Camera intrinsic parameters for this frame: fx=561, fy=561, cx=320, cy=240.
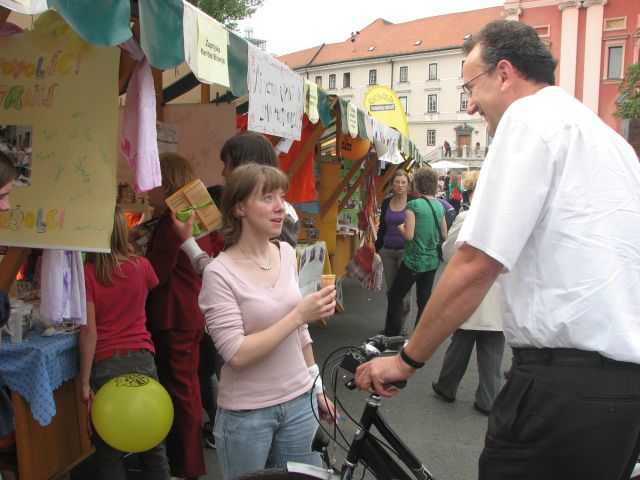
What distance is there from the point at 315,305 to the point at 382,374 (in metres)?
0.36

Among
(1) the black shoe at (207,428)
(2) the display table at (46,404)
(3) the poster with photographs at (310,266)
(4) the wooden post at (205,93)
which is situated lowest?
(1) the black shoe at (207,428)

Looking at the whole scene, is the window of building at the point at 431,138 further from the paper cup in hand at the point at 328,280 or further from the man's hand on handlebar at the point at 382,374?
the man's hand on handlebar at the point at 382,374

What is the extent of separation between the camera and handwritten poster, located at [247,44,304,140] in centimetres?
324

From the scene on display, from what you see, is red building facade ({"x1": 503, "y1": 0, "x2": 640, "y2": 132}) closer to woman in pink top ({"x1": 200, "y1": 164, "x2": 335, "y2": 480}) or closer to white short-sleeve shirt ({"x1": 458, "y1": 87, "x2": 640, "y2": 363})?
woman in pink top ({"x1": 200, "y1": 164, "x2": 335, "y2": 480})

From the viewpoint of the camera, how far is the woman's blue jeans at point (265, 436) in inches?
81.9

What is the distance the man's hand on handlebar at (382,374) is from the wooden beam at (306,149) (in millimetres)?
3844

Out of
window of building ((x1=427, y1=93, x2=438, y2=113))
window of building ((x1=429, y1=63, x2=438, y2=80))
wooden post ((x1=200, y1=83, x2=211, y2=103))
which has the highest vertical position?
window of building ((x1=429, y1=63, x2=438, y2=80))

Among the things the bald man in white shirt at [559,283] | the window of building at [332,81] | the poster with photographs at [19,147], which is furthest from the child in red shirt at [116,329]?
the window of building at [332,81]

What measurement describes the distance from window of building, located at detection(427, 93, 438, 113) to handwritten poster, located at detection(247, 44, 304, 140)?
64.5 meters

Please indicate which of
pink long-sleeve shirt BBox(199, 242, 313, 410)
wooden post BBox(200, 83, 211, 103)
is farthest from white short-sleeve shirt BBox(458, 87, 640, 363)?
wooden post BBox(200, 83, 211, 103)

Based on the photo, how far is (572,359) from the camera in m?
1.51

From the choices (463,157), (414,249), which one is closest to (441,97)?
(463,157)

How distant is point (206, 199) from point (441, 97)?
215ft

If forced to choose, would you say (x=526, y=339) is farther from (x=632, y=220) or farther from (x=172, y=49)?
(x=172, y=49)
